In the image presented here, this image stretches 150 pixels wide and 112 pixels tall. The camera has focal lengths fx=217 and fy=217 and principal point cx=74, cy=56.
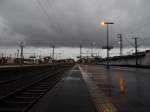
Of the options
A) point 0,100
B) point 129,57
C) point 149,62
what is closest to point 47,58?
point 129,57

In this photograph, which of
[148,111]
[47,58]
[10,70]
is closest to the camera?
[148,111]

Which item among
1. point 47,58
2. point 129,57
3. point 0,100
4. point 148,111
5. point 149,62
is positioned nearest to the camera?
point 148,111

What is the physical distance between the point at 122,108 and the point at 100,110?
105 centimetres

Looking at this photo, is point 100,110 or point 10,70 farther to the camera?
point 10,70

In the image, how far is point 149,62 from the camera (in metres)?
73.4

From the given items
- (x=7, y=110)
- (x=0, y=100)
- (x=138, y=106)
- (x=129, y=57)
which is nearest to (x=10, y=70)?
(x=0, y=100)

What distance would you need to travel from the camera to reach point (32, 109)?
8.72m

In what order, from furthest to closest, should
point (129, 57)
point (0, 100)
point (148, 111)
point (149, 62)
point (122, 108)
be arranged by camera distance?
point (129, 57) → point (149, 62) → point (0, 100) → point (122, 108) → point (148, 111)

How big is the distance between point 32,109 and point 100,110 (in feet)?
8.91

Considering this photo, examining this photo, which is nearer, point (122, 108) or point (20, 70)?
point (122, 108)

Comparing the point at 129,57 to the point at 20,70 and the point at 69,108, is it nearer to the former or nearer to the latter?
the point at 20,70

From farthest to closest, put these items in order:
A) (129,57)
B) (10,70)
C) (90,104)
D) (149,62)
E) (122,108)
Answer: (129,57)
(149,62)
(10,70)
(90,104)
(122,108)

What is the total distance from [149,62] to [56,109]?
6976 cm

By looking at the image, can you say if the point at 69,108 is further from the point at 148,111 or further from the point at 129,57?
the point at 129,57
